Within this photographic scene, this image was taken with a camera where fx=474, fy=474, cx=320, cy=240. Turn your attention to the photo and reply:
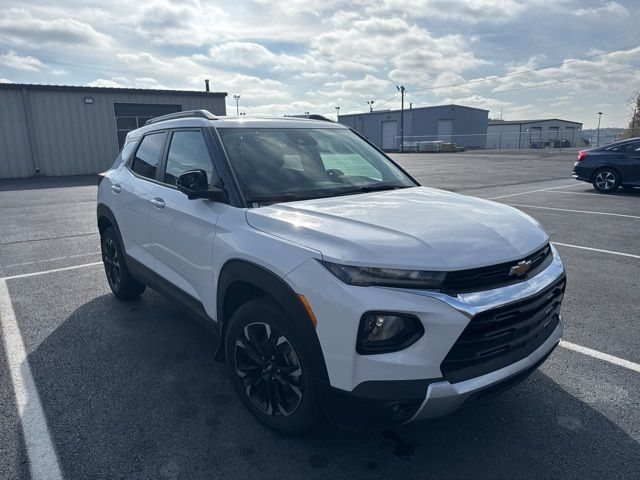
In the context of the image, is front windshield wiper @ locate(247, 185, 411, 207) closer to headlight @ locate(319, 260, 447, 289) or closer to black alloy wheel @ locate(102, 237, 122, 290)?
headlight @ locate(319, 260, 447, 289)

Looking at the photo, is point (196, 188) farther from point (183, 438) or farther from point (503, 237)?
Answer: point (503, 237)

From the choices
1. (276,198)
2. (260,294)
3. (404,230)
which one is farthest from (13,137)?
(404,230)

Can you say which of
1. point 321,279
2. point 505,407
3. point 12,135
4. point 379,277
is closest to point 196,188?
point 321,279

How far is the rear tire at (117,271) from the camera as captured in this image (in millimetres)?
4797

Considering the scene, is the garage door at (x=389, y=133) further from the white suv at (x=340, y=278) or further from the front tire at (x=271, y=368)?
the front tire at (x=271, y=368)

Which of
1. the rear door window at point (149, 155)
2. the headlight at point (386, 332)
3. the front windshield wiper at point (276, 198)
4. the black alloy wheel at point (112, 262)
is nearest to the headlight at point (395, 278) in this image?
the headlight at point (386, 332)

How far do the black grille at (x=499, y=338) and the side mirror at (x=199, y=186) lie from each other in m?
1.70

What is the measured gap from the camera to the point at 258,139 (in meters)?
3.50

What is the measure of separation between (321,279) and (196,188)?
121 centimetres

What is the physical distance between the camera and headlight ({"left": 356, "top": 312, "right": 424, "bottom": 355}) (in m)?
2.14

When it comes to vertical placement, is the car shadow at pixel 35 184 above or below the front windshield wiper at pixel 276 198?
below

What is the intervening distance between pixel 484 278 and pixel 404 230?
46 cm

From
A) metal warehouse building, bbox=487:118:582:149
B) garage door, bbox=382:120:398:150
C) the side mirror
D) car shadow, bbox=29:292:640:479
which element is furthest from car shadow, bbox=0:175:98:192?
garage door, bbox=382:120:398:150

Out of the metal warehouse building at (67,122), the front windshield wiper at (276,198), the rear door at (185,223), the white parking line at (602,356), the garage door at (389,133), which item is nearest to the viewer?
the front windshield wiper at (276,198)
